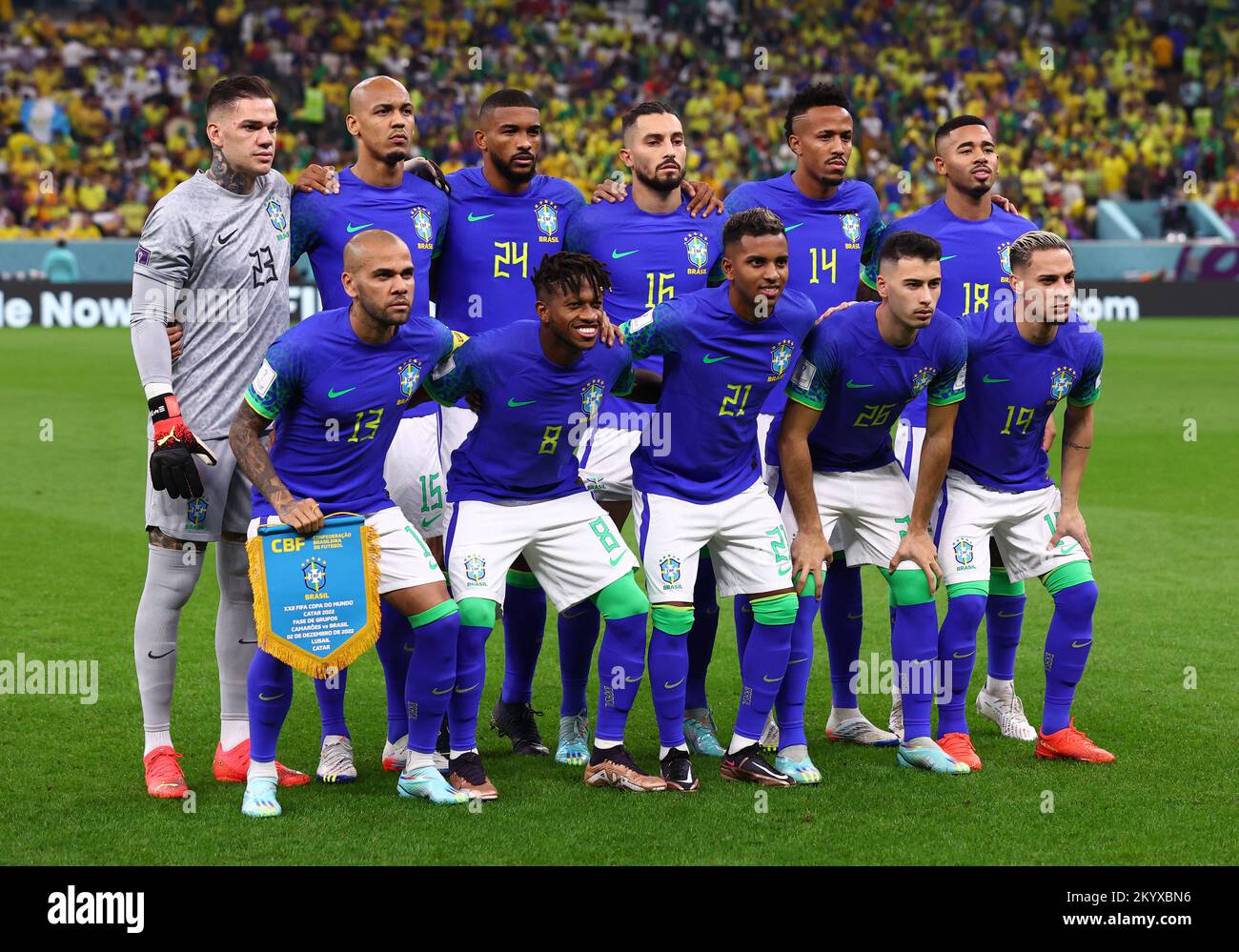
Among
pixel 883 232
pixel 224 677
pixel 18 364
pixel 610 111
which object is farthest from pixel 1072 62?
pixel 224 677

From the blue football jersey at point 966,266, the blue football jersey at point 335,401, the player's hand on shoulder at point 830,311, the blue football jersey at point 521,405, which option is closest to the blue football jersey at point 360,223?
the blue football jersey at point 521,405

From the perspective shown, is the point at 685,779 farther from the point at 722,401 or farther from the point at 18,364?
the point at 18,364

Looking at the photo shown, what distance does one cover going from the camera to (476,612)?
5332 mm

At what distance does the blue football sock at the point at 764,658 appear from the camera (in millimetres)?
5496

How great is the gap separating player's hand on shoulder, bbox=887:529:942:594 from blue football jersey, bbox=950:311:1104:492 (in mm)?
371

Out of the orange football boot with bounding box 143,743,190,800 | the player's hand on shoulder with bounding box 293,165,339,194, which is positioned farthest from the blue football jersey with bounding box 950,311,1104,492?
the orange football boot with bounding box 143,743,190,800

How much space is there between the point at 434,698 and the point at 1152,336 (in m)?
20.1

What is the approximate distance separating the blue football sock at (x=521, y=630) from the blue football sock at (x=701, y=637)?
2.04 ft

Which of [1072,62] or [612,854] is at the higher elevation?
[1072,62]

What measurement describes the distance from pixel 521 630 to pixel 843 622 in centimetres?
128

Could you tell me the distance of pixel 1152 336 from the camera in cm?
2320

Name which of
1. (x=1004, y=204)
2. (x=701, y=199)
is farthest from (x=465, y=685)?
(x=1004, y=204)

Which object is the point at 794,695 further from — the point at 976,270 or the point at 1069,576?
the point at 976,270

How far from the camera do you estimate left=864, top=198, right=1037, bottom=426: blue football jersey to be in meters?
6.41
